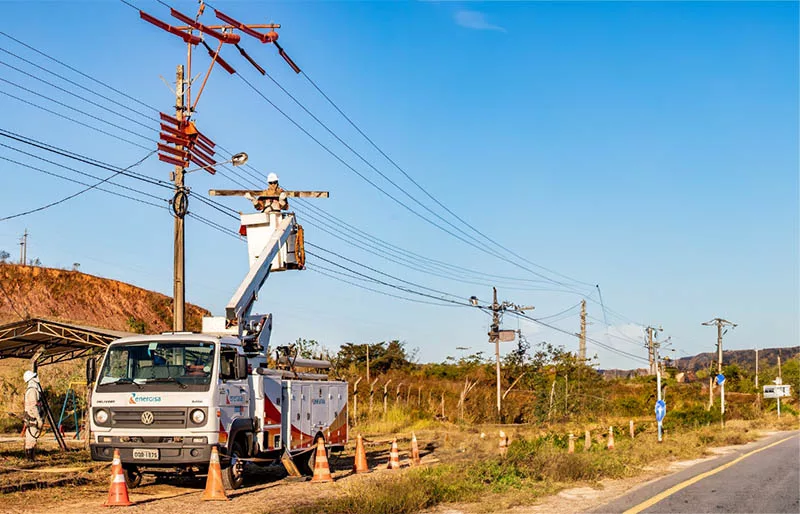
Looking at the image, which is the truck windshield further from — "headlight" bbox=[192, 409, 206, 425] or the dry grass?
the dry grass

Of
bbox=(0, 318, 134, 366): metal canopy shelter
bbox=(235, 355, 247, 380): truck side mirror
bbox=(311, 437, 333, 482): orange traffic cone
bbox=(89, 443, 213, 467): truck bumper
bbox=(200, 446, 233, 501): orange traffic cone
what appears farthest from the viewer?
bbox=(0, 318, 134, 366): metal canopy shelter

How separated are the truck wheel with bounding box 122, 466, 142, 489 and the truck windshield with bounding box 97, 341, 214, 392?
1706 mm

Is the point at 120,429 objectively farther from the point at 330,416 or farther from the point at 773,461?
the point at 773,461

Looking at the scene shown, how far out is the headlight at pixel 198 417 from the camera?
1409 centimetres

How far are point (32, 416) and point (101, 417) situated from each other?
20.6 ft

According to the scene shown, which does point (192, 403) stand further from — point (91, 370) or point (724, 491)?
point (724, 491)

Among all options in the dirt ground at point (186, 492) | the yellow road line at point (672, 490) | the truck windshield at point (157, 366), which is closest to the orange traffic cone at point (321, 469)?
the dirt ground at point (186, 492)

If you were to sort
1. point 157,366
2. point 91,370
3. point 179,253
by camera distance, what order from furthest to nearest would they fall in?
point 179,253 → point 91,370 → point 157,366

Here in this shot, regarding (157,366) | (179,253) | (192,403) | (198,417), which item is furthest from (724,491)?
(179,253)

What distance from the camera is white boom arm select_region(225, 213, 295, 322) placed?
56.1 ft

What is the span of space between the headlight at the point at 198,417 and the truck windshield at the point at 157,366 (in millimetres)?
407

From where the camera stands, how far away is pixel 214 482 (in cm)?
1372

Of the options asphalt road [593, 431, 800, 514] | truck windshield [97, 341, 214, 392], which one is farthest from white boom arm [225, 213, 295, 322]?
asphalt road [593, 431, 800, 514]

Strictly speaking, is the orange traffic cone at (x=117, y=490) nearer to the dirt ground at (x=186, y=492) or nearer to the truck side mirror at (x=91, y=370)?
the dirt ground at (x=186, y=492)
